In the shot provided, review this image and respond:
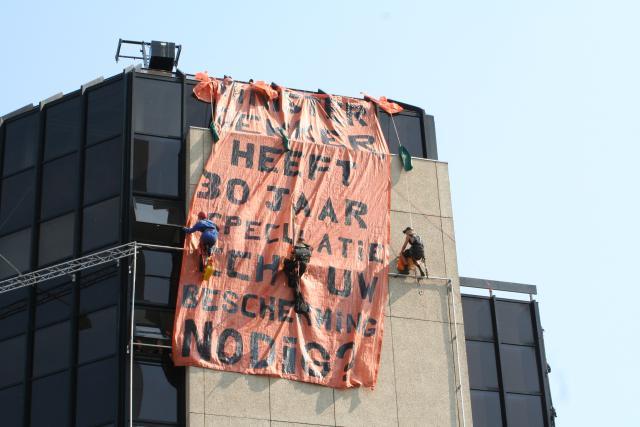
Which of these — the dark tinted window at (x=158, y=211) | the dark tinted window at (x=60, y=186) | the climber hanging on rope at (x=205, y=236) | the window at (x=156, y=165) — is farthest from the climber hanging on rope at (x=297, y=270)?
the dark tinted window at (x=60, y=186)

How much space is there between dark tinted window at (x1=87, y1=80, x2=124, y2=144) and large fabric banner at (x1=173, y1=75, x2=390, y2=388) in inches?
101

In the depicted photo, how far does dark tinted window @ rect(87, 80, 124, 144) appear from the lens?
158 feet

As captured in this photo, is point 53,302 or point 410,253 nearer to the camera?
point 53,302

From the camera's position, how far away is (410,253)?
48.2 meters

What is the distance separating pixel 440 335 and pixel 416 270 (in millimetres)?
2276

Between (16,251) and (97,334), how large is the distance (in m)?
4.97

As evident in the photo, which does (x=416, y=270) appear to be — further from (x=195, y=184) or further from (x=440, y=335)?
(x=195, y=184)

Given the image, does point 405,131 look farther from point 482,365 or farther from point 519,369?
point 519,369

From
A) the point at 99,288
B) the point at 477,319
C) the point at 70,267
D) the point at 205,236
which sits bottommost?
the point at 99,288

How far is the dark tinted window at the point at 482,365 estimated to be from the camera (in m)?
49.6

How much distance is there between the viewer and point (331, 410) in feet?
148

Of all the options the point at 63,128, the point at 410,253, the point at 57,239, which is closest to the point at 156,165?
the point at 57,239

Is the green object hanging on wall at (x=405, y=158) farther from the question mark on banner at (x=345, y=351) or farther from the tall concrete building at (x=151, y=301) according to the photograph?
the question mark on banner at (x=345, y=351)

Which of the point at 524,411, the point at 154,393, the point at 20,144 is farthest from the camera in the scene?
the point at 524,411
